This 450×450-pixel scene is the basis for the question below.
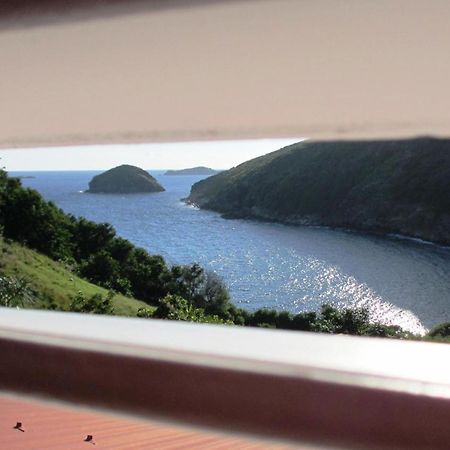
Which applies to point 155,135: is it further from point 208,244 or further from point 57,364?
point 208,244

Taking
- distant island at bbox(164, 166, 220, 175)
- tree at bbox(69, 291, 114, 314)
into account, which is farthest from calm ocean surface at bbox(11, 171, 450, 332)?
tree at bbox(69, 291, 114, 314)

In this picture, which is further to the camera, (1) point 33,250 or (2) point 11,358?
(1) point 33,250

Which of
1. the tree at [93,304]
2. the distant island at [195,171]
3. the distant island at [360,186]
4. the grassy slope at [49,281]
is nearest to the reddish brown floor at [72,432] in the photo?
the distant island at [360,186]

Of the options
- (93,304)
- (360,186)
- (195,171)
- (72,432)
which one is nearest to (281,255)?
(195,171)

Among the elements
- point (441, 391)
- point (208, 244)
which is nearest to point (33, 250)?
point (208, 244)

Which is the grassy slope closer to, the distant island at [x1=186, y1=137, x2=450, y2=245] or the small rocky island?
the small rocky island

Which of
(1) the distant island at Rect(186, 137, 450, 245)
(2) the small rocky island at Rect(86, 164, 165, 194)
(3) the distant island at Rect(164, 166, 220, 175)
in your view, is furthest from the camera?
(2) the small rocky island at Rect(86, 164, 165, 194)

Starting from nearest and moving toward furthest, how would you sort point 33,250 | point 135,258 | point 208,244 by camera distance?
1. point 208,244
2. point 135,258
3. point 33,250
